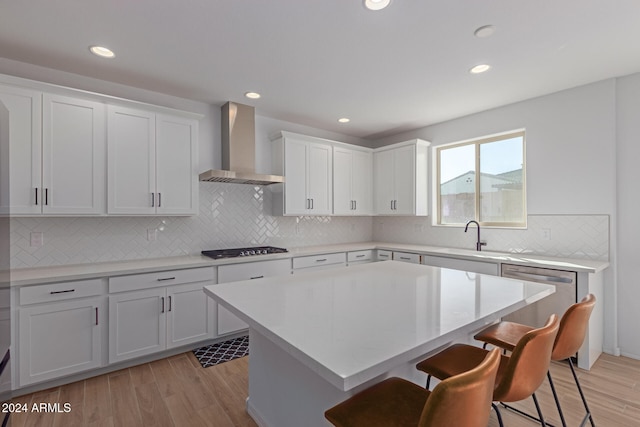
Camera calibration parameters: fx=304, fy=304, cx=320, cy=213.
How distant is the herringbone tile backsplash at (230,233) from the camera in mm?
2693

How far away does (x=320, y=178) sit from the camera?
4.21 metres

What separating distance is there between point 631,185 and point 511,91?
1390 millimetres

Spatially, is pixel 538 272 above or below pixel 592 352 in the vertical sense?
above

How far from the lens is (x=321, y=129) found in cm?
465

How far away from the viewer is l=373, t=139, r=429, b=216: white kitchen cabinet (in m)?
4.30

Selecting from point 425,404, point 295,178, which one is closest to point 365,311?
point 425,404

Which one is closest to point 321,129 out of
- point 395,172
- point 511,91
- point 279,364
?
point 395,172

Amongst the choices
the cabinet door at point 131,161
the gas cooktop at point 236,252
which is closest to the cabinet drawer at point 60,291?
the cabinet door at point 131,161

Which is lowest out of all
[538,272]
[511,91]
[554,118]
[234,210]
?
[538,272]

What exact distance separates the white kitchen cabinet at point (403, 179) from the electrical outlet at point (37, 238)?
3980 mm

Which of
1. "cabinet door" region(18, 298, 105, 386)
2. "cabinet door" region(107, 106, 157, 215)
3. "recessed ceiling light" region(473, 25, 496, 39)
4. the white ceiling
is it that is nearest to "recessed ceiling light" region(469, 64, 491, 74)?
the white ceiling

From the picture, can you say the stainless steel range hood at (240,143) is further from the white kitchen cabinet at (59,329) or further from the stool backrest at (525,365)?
the stool backrest at (525,365)

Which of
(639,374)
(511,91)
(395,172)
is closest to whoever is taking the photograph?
(639,374)

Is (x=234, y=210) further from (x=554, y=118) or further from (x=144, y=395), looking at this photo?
(x=554, y=118)
